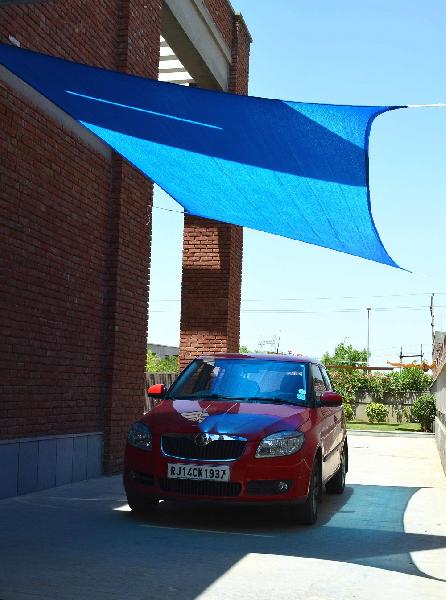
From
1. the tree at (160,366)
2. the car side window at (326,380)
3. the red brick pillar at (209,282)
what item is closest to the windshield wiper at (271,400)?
the car side window at (326,380)

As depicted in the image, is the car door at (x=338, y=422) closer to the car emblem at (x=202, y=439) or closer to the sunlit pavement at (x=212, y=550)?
the sunlit pavement at (x=212, y=550)

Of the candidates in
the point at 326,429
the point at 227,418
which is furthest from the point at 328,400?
the point at 227,418

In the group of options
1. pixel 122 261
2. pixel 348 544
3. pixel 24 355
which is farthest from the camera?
pixel 122 261

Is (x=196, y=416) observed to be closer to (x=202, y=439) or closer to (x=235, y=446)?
(x=202, y=439)

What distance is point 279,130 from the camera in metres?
7.52

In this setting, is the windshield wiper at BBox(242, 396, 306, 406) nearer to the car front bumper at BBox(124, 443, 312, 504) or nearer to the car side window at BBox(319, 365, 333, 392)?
the car front bumper at BBox(124, 443, 312, 504)

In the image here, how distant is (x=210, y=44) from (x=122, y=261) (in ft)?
21.3

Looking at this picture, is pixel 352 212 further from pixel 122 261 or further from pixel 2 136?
pixel 122 261

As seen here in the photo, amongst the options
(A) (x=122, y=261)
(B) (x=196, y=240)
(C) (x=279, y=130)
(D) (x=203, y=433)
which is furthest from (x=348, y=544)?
(B) (x=196, y=240)

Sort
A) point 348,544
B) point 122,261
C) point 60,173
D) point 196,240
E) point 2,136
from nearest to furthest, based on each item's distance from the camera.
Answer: point 348,544 < point 2,136 < point 60,173 < point 122,261 < point 196,240

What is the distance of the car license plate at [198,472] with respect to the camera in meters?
7.89

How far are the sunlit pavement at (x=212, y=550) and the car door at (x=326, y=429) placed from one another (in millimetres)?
507

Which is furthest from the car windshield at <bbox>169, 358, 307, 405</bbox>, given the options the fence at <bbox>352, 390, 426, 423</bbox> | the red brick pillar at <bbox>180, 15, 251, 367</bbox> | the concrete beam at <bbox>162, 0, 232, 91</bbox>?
the fence at <bbox>352, 390, 426, 423</bbox>

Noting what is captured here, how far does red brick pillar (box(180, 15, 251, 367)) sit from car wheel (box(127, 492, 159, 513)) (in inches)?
387
